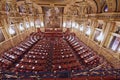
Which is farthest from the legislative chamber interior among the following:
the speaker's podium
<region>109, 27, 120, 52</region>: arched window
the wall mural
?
the wall mural

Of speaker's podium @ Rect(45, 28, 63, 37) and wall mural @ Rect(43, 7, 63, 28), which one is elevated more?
wall mural @ Rect(43, 7, 63, 28)

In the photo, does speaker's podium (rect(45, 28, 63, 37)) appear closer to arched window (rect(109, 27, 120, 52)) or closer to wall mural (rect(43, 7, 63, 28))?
wall mural (rect(43, 7, 63, 28))

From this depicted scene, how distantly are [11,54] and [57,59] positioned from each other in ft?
14.3

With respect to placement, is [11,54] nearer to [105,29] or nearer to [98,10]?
[105,29]

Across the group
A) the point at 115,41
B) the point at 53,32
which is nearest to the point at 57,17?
the point at 53,32

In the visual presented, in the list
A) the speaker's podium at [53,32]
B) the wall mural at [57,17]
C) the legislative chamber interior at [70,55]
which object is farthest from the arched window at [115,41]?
the wall mural at [57,17]

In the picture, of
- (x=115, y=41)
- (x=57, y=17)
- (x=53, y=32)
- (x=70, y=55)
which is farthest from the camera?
(x=57, y=17)

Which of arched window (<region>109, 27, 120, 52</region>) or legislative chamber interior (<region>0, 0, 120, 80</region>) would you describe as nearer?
legislative chamber interior (<region>0, 0, 120, 80</region>)

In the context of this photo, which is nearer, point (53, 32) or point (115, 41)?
point (115, 41)

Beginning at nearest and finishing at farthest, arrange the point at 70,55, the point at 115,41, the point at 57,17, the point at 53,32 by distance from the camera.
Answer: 1. the point at 70,55
2. the point at 115,41
3. the point at 53,32
4. the point at 57,17

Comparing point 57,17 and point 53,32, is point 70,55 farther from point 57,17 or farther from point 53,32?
point 57,17

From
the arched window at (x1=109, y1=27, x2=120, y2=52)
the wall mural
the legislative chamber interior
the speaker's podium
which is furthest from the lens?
the wall mural

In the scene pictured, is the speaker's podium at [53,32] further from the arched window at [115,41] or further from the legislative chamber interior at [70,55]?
the arched window at [115,41]

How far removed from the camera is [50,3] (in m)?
27.3
